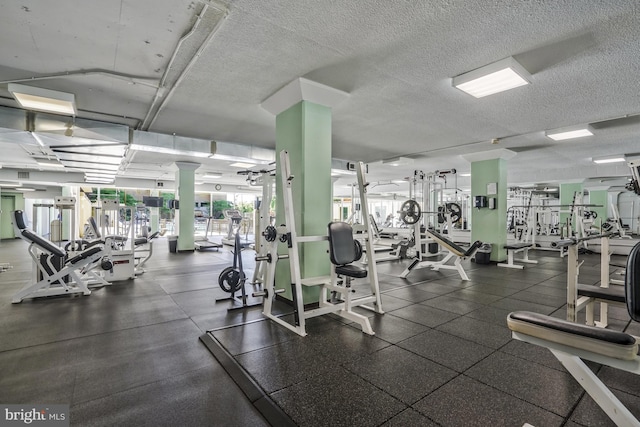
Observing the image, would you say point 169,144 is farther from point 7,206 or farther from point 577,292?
point 7,206

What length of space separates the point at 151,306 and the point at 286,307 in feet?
5.31

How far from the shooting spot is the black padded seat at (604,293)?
2271 mm

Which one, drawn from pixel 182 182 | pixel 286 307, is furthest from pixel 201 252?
pixel 286 307

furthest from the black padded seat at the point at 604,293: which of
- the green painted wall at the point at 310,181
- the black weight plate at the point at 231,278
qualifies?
the black weight plate at the point at 231,278

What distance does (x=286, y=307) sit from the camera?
3453mm

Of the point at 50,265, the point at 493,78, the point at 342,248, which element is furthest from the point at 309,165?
the point at 50,265

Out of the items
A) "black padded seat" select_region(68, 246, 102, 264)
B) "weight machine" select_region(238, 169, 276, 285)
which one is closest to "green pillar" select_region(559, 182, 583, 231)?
"weight machine" select_region(238, 169, 276, 285)

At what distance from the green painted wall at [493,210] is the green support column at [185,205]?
7434mm

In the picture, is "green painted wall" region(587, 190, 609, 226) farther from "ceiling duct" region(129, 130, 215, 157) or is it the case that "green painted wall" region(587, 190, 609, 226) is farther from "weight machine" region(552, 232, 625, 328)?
"ceiling duct" region(129, 130, 215, 157)

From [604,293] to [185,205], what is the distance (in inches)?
341

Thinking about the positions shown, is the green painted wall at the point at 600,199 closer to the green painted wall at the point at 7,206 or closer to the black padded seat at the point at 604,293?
the black padded seat at the point at 604,293

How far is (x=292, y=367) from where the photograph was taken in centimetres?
208

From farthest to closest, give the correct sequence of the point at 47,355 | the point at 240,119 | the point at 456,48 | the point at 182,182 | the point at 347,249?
the point at 182,182
the point at 240,119
the point at 347,249
the point at 456,48
the point at 47,355

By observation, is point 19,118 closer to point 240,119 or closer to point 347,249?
point 240,119
